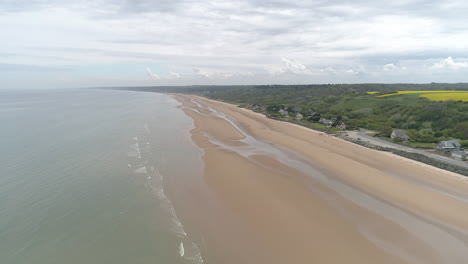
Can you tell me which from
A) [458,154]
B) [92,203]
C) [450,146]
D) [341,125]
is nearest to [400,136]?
[450,146]

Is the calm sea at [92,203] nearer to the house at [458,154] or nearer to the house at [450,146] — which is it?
the house at [458,154]

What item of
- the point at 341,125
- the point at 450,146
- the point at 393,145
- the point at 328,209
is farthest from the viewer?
the point at 341,125

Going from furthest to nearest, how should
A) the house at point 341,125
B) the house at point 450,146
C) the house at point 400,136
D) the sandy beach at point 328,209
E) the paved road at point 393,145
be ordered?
the house at point 341,125
the house at point 400,136
the house at point 450,146
the paved road at point 393,145
the sandy beach at point 328,209

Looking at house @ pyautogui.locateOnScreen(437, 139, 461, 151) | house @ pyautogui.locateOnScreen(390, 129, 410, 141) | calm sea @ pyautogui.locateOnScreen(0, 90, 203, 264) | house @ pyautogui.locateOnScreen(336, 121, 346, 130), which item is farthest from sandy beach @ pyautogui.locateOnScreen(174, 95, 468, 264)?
house @ pyautogui.locateOnScreen(336, 121, 346, 130)

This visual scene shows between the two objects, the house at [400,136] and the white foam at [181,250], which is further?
the house at [400,136]

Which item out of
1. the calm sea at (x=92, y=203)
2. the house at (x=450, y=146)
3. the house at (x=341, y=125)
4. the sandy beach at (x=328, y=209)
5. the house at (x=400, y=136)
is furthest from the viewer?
the house at (x=341, y=125)

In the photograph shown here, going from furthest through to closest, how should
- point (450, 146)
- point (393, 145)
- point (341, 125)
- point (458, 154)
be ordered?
point (341, 125), point (393, 145), point (450, 146), point (458, 154)

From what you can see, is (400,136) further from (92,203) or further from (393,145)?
(92,203)

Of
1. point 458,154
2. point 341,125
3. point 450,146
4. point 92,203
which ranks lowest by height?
point 92,203

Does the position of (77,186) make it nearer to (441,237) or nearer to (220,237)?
(220,237)

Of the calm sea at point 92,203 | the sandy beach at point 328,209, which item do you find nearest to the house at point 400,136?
the sandy beach at point 328,209

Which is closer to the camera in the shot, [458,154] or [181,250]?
[181,250]
